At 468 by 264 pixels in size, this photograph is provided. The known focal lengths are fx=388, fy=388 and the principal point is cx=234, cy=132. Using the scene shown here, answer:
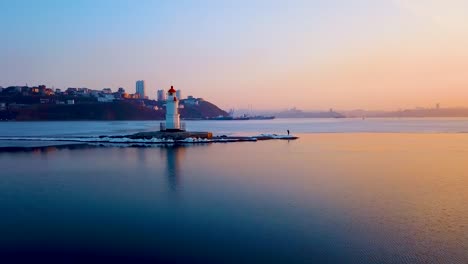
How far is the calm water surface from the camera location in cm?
660

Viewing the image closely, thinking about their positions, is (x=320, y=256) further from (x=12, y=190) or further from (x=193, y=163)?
(x=193, y=163)

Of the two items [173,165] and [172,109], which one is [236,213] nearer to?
[173,165]

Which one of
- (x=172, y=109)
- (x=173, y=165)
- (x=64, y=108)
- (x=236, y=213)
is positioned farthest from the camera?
(x=64, y=108)

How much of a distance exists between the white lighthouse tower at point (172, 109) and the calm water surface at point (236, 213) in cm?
1248

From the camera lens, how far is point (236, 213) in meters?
8.99

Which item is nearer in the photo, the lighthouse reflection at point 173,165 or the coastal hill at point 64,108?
the lighthouse reflection at point 173,165

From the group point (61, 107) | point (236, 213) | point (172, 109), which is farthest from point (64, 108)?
point (236, 213)

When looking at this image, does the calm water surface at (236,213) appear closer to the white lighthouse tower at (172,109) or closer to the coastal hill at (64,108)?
the white lighthouse tower at (172,109)

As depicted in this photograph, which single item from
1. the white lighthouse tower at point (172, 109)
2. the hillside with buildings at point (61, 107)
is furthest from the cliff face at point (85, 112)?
the white lighthouse tower at point (172, 109)

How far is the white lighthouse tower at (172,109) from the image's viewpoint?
94.3 ft

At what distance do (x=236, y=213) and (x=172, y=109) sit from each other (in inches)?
822

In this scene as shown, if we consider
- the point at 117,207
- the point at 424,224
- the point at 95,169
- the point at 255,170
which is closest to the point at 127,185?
the point at 117,207

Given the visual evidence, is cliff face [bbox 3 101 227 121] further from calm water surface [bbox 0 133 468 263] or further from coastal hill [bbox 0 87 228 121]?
calm water surface [bbox 0 133 468 263]

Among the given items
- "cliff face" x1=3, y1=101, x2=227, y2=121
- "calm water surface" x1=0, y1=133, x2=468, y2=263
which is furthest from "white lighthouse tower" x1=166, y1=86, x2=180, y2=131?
"cliff face" x1=3, y1=101, x2=227, y2=121
